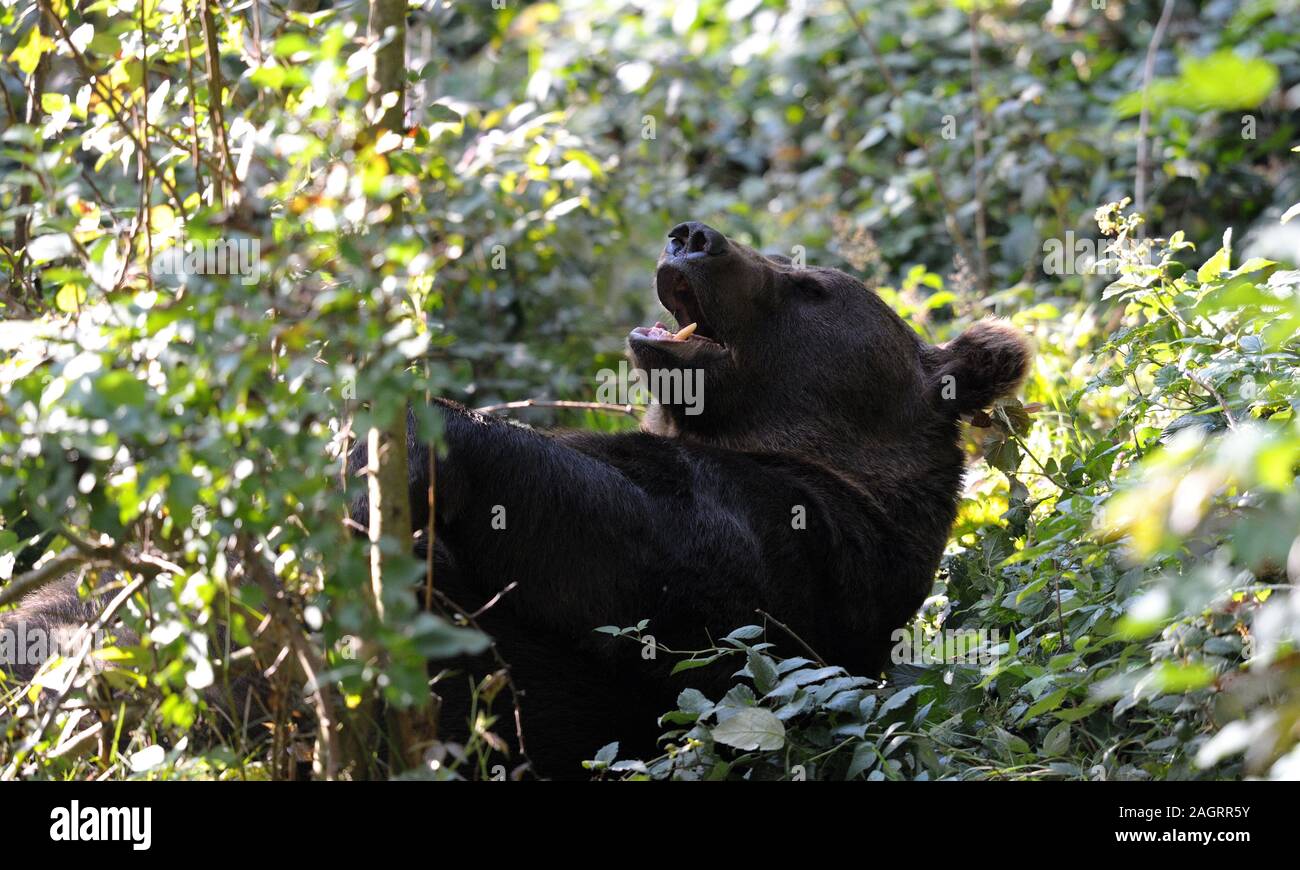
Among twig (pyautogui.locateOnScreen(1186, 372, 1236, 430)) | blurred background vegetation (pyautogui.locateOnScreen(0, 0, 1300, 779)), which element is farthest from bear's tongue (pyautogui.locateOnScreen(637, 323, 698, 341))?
twig (pyautogui.locateOnScreen(1186, 372, 1236, 430))

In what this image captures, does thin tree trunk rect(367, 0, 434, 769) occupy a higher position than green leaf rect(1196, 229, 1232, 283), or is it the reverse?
green leaf rect(1196, 229, 1232, 283)

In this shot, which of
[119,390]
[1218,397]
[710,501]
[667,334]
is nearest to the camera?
[119,390]

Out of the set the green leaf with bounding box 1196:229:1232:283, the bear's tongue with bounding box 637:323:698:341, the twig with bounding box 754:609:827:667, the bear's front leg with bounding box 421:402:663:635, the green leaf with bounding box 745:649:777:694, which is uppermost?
the green leaf with bounding box 1196:229:1232:283

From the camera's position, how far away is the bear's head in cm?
Result: 489

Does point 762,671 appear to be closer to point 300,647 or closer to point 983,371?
point 300,647

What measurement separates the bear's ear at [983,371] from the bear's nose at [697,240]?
0.98m

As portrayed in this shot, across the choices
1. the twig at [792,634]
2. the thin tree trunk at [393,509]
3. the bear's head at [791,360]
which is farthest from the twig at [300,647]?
the bear's head at [791,360]

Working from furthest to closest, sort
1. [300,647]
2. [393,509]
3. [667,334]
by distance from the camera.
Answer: [667,334] < [393,509] < [300,647]

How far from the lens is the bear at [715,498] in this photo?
3918 mm

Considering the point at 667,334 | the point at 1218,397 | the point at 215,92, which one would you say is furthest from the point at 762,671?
the point at 215,92

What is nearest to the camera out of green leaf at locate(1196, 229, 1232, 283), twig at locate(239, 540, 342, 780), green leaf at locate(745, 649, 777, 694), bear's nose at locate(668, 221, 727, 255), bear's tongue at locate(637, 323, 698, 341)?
twig at locate(239, 540, 342, 780)

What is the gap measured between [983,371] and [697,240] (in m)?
1.18

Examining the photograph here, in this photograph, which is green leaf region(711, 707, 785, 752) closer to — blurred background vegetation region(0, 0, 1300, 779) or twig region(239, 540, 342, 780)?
blurred background vegetation region(0, 0, 1300, 779)

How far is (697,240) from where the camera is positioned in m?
4.96
